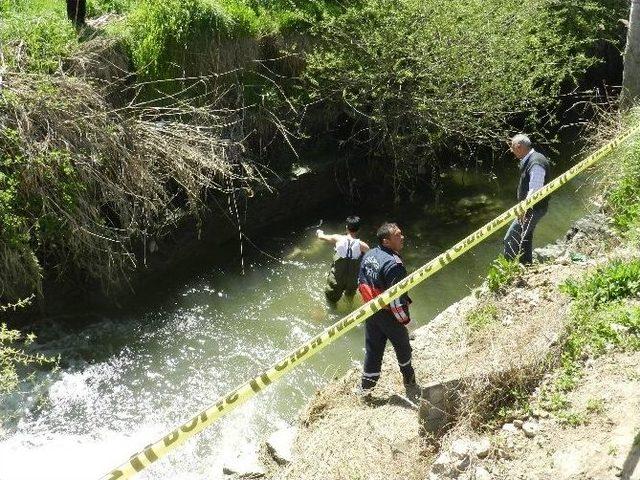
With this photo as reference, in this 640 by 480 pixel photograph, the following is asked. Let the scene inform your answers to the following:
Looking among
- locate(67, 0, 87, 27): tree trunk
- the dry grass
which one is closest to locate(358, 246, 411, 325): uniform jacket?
the dry grass

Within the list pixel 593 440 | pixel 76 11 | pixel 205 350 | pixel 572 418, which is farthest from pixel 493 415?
pixel 76 11

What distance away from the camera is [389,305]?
5684mm

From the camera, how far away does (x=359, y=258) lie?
775 cm

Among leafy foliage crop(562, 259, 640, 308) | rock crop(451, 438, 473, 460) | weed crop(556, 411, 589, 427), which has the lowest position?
rock crop(451, 438, 473, 460)

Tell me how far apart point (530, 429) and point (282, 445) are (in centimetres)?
206

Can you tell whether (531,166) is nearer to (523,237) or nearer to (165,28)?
(523,237)

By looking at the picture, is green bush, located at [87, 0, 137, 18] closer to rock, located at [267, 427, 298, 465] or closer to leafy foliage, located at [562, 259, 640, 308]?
rock, located at [267, 427, 298, 465]

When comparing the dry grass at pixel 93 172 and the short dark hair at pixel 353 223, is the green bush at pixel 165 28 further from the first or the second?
the short dark hair at pixel 353 223

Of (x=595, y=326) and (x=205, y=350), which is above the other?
(x=595, y=326)

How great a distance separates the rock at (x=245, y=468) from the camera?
5.73m

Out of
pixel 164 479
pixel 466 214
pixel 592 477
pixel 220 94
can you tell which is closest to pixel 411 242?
pixel 466 214

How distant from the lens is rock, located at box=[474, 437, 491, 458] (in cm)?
489

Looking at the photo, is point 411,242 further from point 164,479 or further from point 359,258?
point 164,479

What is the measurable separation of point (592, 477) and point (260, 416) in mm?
3499
